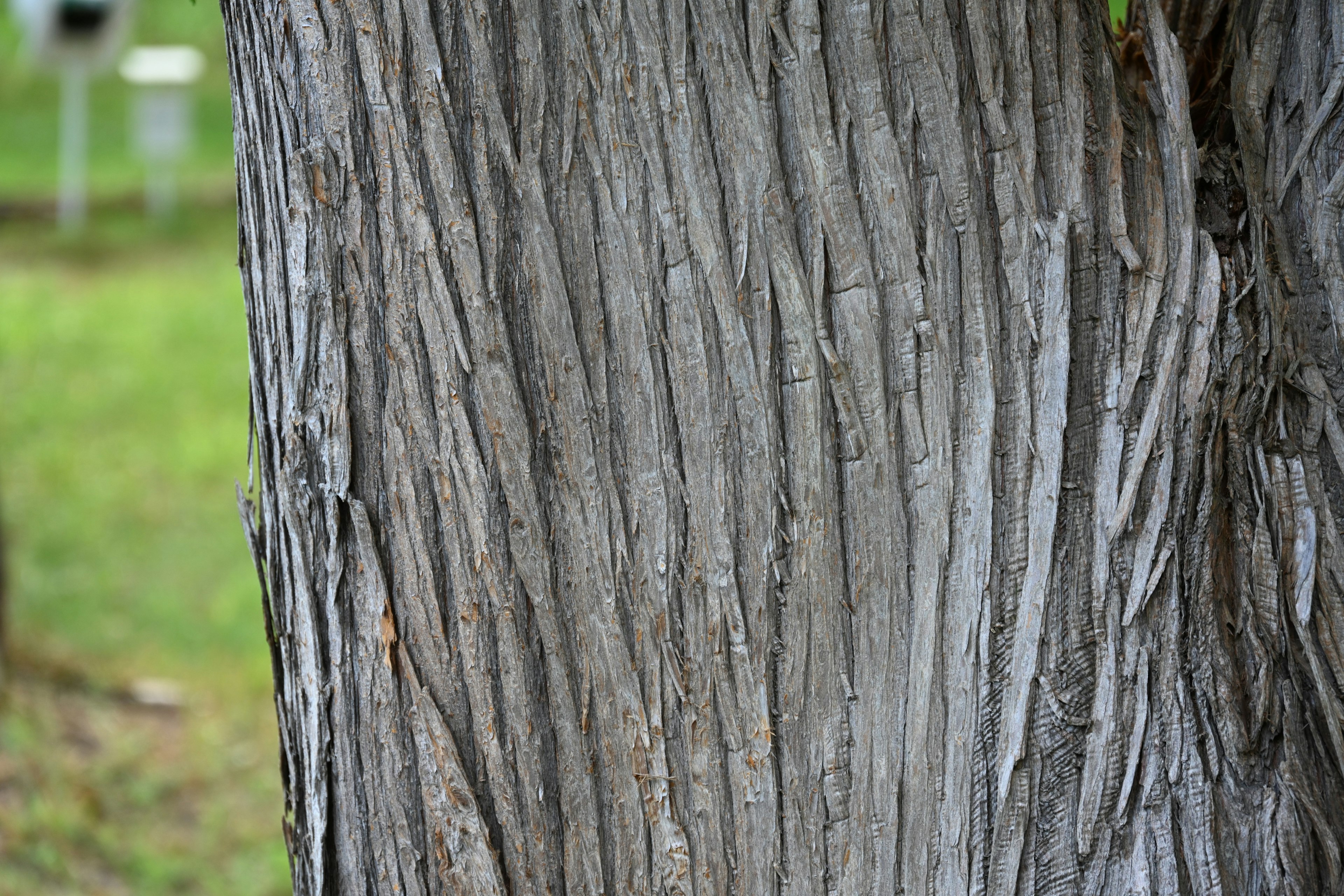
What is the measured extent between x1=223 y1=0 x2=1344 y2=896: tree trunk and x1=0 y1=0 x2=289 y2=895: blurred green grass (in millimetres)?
2424

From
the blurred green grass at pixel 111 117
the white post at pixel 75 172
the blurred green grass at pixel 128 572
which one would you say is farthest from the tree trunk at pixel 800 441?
the blurred green grass at pixel 111 117

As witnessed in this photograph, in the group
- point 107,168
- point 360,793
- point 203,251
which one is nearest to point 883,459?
point 360,793

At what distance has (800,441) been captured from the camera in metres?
1.23

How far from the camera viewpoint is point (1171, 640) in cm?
128

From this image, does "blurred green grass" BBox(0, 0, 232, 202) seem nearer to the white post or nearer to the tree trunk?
the white post

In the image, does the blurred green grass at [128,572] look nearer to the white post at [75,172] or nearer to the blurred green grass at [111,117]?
the white post at [75,172]

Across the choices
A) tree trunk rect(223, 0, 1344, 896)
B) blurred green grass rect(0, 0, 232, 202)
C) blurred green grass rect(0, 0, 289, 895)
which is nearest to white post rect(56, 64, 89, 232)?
blurred green grass rect(0, 0, 289, 895)

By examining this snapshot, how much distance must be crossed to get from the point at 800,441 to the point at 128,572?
459 cm

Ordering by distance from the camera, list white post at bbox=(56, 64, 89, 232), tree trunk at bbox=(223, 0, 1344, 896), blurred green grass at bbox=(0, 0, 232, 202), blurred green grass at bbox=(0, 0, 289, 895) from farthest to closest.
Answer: blurred green grass at bbox=(0, 0, 232, 202)
white post at bbox=(56, 64, 89, 232)
blurred green grass at bbox=(0, 0, 289, 895)
tree trunk at bbox=(223, 0, 1344, 896)

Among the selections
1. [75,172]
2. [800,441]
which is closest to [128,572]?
[800,441]

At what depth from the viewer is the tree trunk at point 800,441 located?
1.19 meters

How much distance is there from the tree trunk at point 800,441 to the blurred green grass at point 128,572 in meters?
2.42

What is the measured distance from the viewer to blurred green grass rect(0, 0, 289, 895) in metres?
3.38

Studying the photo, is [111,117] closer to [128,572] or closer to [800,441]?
[128,572]
